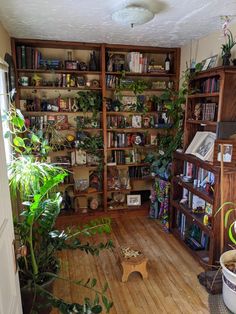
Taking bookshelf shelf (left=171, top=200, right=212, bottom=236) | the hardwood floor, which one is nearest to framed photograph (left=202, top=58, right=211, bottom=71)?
bookshelf shelf (left=171, top=200, right=212, bottom=236)

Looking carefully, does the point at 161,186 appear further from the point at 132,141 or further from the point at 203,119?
the point at 203,119

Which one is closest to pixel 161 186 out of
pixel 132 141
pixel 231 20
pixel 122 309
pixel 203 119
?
pixel 132 141

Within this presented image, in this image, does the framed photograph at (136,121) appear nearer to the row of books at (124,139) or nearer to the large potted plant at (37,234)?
the row of books at (124,139)

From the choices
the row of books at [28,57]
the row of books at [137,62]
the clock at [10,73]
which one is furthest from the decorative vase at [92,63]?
the clock at [10,73]

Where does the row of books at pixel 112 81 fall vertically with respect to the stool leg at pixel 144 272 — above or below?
above

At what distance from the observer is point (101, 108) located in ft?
10.8

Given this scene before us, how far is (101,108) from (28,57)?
1.11 m

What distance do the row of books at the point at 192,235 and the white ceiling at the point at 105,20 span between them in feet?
6.92

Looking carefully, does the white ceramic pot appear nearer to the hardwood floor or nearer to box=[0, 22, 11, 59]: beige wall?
the hardwood floor

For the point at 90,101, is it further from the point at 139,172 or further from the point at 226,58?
the point at 226,58

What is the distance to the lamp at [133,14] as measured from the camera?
1.86m

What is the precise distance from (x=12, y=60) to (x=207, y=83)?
223 centimetres

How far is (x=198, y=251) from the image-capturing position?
8.35 ft

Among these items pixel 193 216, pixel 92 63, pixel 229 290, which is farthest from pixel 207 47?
pixel 229 290
